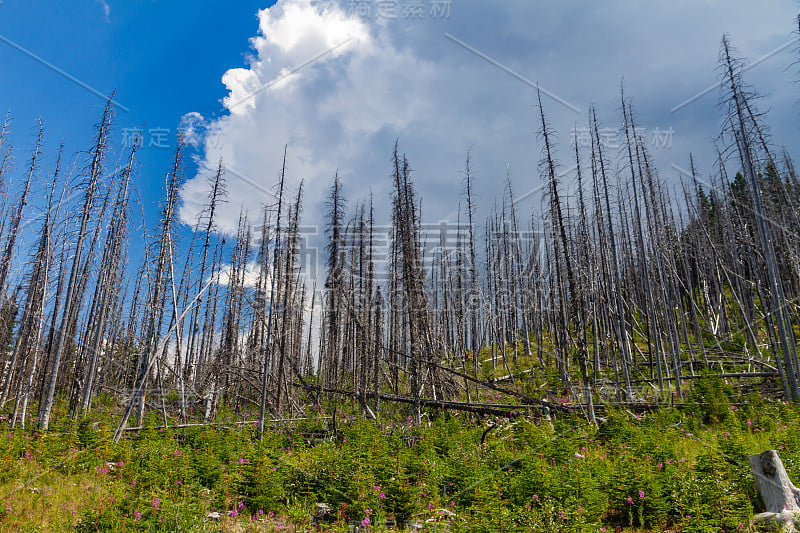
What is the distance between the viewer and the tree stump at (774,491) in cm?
491

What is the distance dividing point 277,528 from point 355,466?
5.47ft

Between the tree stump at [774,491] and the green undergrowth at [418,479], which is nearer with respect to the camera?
the tree stump at [774,491]

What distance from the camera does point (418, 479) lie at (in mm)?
7219

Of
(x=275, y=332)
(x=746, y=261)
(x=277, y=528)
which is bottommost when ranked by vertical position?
(x=277, y=528)

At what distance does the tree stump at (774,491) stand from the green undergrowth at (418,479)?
0.72 feet

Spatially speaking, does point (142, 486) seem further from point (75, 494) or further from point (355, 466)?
point (355, 466)

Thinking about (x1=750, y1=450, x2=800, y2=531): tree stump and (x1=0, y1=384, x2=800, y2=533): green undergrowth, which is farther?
(x1=0, y1=384, x2=800, y2=533): green undergrowth

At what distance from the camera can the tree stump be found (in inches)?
193

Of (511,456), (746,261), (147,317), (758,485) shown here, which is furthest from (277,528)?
(746,261)

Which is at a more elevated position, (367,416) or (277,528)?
(367,416)

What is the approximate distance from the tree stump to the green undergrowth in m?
0.22

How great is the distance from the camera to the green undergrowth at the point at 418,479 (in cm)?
511

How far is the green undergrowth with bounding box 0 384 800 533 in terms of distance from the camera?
511cm

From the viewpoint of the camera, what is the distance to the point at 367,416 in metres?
13.0
